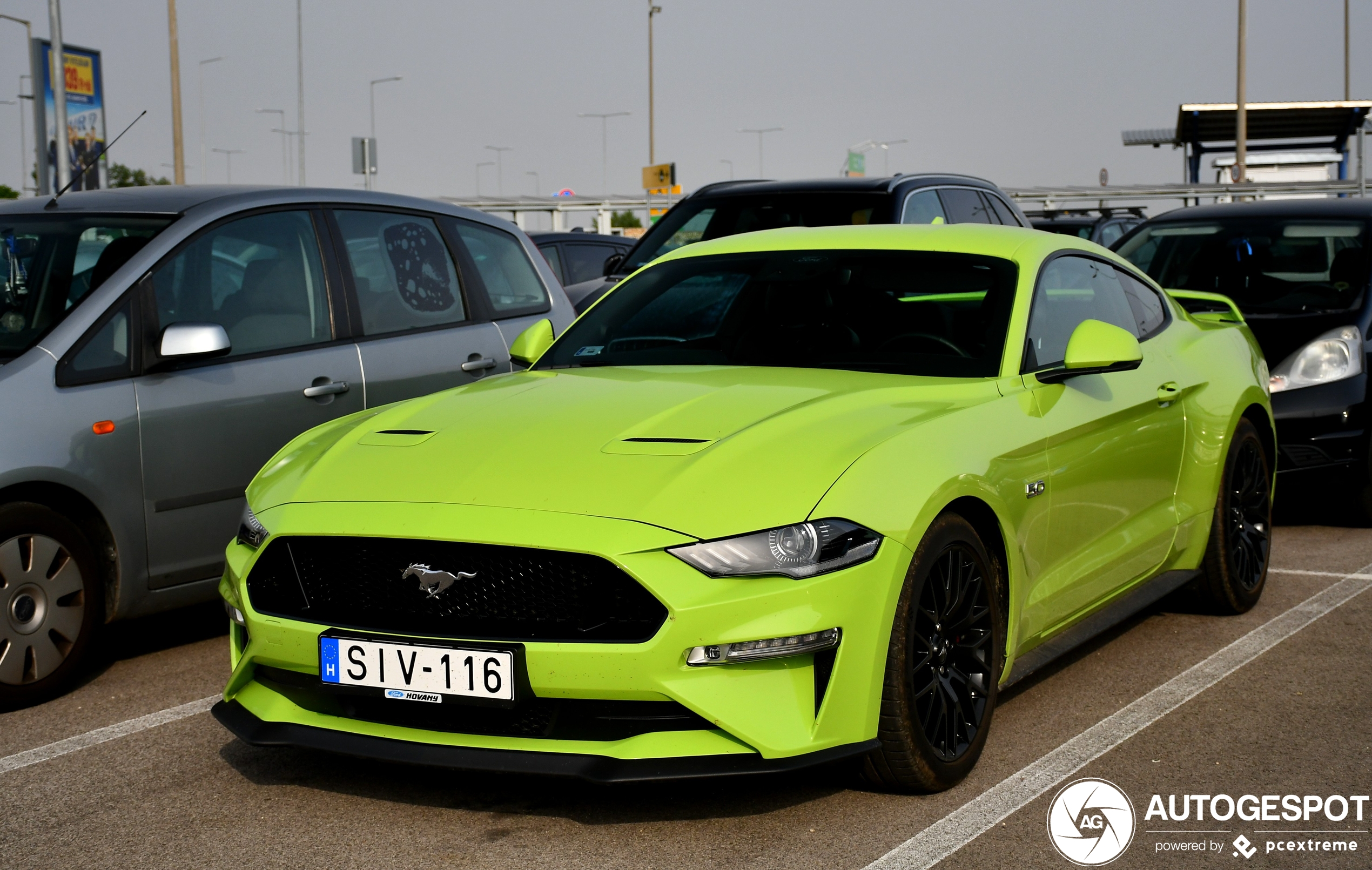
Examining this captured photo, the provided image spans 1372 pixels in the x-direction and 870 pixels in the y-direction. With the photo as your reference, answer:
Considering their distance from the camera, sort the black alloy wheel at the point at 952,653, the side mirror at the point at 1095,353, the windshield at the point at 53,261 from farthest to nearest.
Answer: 1. the windshield at the point at 53,261
2. the side mirror at the point at 1095,353
3. the black alloy wheel at the point at 952,653

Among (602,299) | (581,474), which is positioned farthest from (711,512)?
(602,299)

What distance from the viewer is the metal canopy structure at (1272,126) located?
54.7 m

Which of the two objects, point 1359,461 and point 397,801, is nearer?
point 397,801

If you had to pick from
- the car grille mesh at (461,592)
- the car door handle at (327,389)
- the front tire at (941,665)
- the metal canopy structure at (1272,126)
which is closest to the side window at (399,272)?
the car door handle at (327,389)

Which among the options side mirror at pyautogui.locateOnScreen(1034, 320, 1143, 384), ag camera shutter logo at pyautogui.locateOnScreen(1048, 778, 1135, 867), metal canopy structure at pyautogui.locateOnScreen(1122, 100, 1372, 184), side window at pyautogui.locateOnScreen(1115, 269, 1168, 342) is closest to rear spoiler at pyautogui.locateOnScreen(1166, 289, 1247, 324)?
side window at pyautogui.locateOnScreen(1115, 269, 1168, 342)

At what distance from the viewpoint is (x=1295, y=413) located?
8047 millimetres

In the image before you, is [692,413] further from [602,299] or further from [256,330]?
[256,330]

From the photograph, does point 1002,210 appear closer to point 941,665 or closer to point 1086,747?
point 1086,747

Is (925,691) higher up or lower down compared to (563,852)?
higher up

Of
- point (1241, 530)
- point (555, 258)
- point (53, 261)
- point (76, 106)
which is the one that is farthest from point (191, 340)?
point (76, 106)

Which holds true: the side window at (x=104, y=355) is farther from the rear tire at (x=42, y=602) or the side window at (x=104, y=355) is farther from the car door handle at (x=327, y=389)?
the car door handle at (x=327, y=389)

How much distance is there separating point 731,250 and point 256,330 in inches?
75.6

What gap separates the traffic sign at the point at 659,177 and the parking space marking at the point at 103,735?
176 feet

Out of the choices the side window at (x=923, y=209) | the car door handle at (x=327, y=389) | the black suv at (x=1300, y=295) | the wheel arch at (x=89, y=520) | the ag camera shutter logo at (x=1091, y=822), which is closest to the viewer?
the ag camera shutter logo at (x=1091, y=822)
